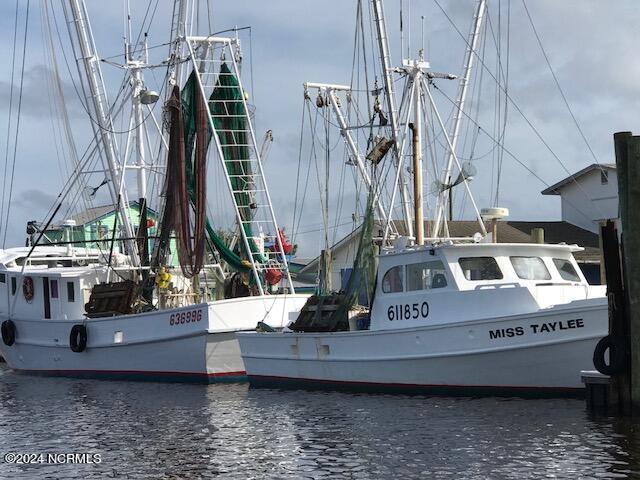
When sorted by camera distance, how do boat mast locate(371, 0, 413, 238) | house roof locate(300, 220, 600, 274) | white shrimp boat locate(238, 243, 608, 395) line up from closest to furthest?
white shrimp boat locate(238, 243, 608, 395)
boat mast locate(371, 0, 413, 238)
house roof locate(300, 220, 600, 274)

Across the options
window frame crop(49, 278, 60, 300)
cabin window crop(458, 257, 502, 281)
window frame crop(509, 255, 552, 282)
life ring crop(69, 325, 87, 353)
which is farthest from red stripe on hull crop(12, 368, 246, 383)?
window frame crop(509, 255, 552, 282)

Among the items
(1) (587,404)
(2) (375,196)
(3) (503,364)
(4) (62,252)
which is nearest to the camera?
(1) (587,404)

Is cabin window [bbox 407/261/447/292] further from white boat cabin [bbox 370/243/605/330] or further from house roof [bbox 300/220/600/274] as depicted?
house roof [bbox 300/220/600/274]

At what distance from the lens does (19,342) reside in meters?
32.6

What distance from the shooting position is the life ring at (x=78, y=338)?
30.0 metres

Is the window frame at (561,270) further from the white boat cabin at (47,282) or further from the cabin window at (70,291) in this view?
the cabin window at (70,291)

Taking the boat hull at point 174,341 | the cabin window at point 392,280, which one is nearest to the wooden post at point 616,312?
the cabin window at point 392,280

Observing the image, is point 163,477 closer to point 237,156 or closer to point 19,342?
point 237,156

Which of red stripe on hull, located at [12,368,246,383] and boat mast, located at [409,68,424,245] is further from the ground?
boat mast, located at [409,68,424,245]

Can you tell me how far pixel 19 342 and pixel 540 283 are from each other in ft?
57.5

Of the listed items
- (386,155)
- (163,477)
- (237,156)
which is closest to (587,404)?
(163,477)

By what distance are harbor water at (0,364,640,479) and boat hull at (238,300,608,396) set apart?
15.3 inches

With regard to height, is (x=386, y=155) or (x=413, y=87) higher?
(x=413, y=87)

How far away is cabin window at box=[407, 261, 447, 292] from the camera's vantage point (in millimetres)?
21686
